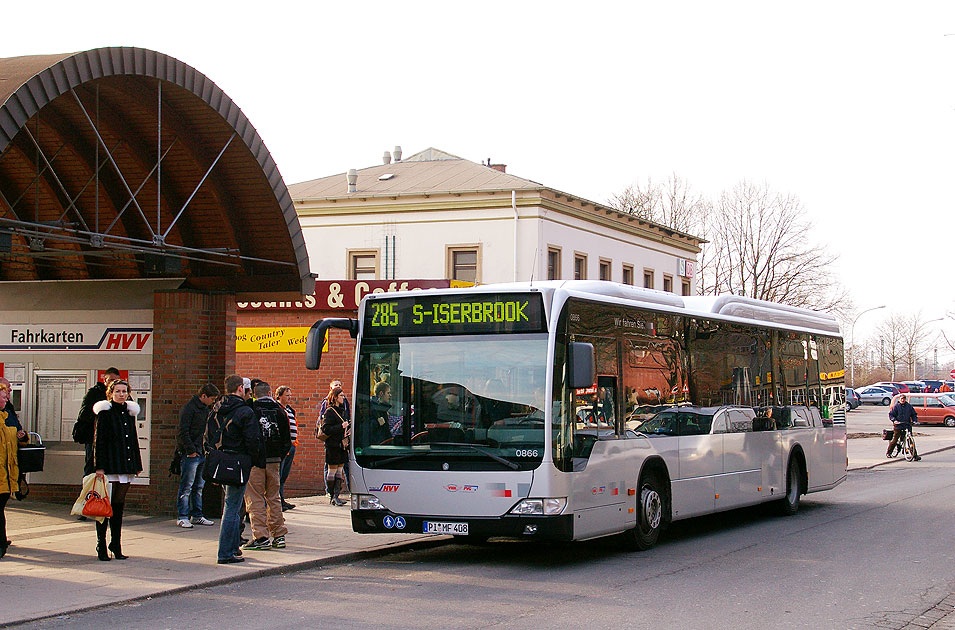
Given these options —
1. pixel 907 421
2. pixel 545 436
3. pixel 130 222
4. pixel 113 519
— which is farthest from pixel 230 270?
pixel 907 421

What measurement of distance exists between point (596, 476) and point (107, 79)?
265 inches

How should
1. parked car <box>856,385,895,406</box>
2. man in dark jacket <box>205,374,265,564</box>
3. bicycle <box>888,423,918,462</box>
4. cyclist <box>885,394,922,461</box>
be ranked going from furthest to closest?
parked car <box>856,385,895,406</box> < cyclist <box>885,394,922,461</box> < bicycle <box>888,423,918,462</box> < man in dark jacket <box>205,374,265,564</box>

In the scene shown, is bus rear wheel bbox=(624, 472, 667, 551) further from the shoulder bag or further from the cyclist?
the cyclist

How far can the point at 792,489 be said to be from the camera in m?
16.5

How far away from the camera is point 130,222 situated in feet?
50.0

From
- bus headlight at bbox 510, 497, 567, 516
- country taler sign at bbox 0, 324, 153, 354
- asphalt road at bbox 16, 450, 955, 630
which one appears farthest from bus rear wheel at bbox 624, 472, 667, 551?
country taler sign at bbox 0, 324, 153, 354

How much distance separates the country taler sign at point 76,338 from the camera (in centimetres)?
1493

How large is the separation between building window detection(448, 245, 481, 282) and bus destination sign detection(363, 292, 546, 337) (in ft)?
93.4

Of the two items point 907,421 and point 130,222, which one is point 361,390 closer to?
point 130,222

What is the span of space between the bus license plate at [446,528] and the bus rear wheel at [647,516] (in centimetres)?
227

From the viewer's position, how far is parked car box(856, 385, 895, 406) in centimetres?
8112

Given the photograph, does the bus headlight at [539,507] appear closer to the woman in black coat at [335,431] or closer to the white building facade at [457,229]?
the woman in black coat at [335,431]

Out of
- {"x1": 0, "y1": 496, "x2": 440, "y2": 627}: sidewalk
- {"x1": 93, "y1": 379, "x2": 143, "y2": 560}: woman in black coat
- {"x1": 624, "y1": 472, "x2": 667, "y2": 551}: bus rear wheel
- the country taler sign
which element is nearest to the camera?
{"x1": 0, "y1": 496, "x2": 440, "y2": 627}: sidewalk

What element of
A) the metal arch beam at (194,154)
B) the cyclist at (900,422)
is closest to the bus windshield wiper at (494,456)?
the metal arch beam at (194,154)
